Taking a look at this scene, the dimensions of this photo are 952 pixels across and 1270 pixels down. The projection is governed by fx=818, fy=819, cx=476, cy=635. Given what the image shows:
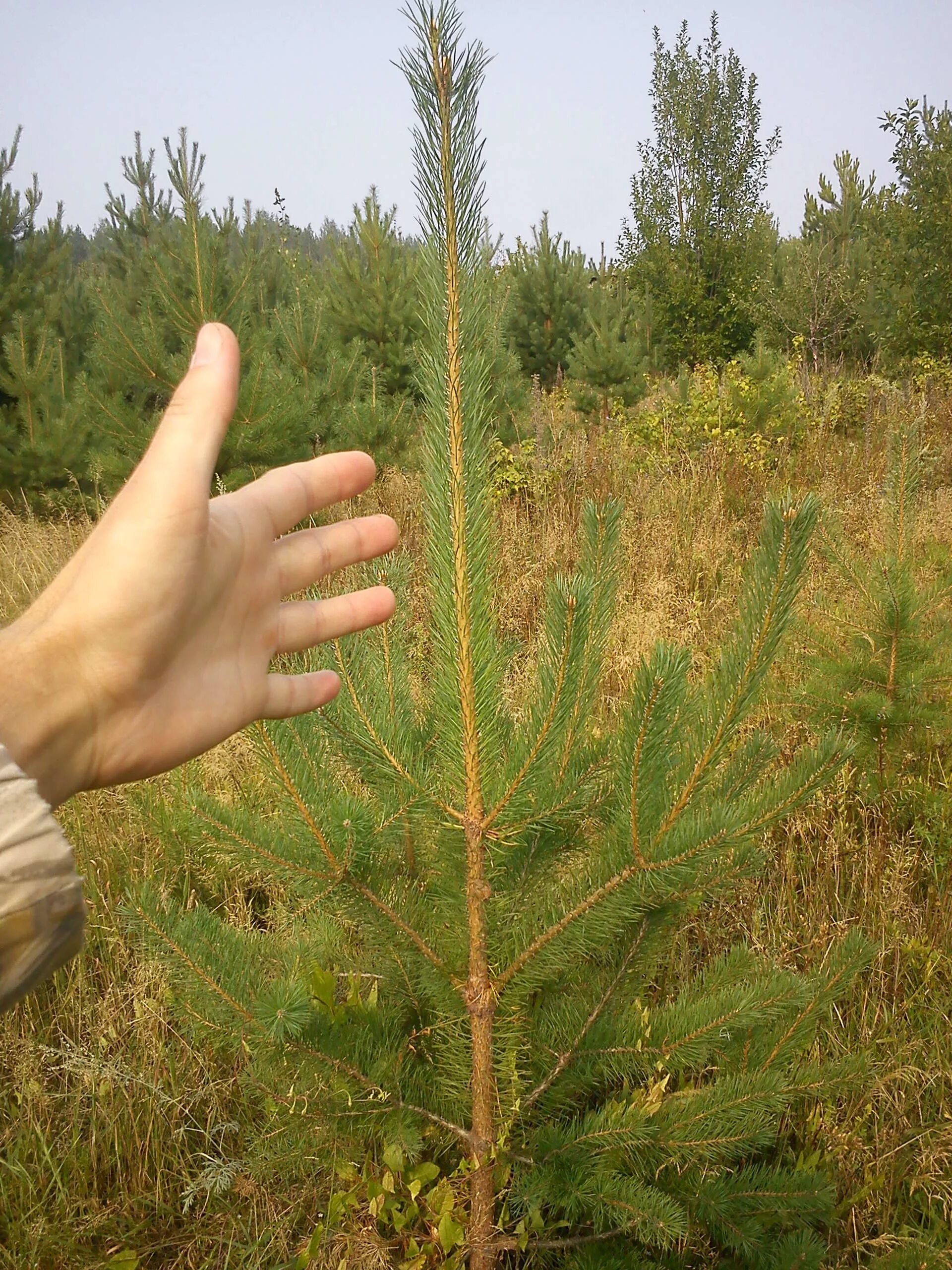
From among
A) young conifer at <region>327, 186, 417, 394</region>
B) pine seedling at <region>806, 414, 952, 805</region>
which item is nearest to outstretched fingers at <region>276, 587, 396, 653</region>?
pine seedling at <region>806, 414, 952, 805</region>

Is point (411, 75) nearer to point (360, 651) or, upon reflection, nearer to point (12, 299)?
point (360, 651)

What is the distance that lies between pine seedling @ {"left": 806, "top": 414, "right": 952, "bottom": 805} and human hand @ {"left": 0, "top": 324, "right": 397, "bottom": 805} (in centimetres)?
175

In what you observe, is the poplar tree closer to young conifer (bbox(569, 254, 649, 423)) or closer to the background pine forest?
young conifer (bbox(569, 254, 649, 423))

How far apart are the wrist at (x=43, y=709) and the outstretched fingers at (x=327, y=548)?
1.11 ft

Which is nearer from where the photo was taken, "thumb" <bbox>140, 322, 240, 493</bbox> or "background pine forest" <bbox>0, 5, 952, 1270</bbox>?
"thumb" <bbox>140, 322, 240, 493</bbox>

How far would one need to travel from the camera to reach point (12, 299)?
24.7 ft

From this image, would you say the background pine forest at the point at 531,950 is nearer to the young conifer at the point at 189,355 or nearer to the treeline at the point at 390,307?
the treeline at the point at 390,307

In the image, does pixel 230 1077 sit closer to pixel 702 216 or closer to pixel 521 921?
pixel 521 921

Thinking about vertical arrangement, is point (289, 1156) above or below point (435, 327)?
below

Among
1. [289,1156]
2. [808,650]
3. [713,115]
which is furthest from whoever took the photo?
[713,115]

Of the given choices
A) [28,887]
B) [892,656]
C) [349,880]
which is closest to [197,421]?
[28,887]

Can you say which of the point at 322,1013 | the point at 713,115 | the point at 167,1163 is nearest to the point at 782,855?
the point at 322,1013

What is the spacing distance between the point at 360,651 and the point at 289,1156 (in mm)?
827

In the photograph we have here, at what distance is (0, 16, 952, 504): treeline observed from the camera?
6039 mm
